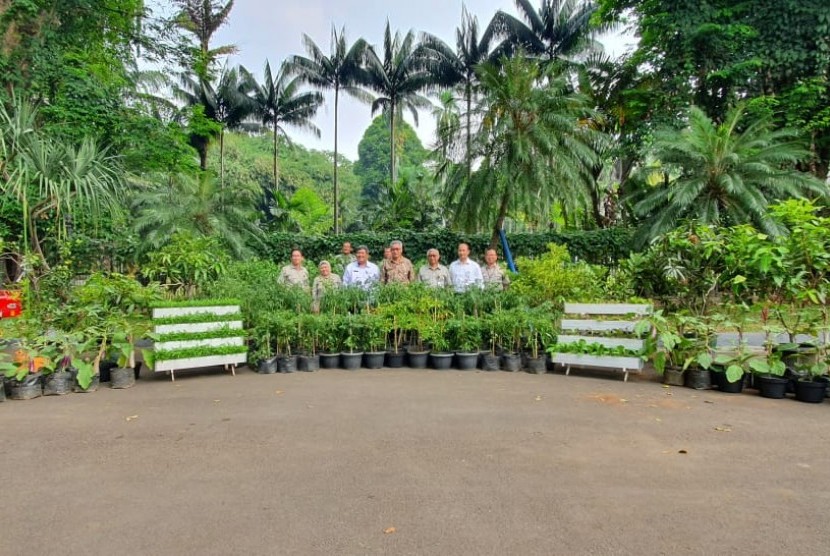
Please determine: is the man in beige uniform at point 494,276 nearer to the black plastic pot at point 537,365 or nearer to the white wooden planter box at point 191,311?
the black plastic pot at point 537,365

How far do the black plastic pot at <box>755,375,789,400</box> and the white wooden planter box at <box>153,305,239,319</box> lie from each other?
596 centimetres

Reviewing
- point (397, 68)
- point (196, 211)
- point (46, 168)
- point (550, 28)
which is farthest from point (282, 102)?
point (46, 168)

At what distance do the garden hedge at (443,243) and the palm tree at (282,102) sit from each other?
1237cm

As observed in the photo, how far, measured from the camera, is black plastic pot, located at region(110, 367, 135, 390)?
551 cm

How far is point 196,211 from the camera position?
12.0 meters

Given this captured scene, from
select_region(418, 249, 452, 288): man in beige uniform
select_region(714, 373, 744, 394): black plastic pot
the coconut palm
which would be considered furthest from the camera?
select_region(418, 249, 452, 288): man in beige uniform

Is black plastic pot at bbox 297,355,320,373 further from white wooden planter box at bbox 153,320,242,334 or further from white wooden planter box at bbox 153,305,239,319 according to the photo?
white wooden planter box at bbox 153,305,239,319

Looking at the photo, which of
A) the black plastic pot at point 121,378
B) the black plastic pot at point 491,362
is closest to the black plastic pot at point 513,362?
the black plastic pot at point 491,362

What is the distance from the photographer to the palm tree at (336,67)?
2600 cm

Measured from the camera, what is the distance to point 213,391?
536 centimetres

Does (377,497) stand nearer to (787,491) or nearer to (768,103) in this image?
(787,491)

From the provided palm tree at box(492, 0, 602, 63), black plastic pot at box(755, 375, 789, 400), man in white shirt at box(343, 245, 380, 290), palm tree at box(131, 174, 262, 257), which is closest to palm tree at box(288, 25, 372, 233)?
palm tree at box(492, 0, 602, 63)

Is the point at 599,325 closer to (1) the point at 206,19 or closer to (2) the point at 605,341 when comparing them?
(2) the point at 605,341

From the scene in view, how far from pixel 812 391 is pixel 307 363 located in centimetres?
542
